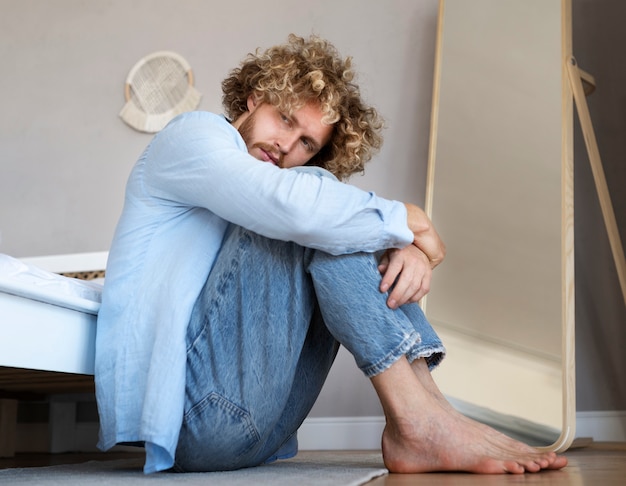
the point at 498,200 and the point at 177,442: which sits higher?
the point at 498,200

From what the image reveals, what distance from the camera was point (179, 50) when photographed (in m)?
3.37

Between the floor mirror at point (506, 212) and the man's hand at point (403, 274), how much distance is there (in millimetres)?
1107

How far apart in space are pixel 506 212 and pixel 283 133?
45.7 inches

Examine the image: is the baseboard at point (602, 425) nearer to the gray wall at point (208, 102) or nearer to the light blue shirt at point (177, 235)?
the gray wall at point (208, 102)

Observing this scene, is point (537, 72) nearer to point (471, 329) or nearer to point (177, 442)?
point (471, 329)

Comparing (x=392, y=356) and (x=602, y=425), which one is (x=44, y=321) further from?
(x=602, y=425)

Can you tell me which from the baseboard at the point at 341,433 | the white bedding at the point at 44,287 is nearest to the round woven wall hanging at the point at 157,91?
the baseboard at the point at 341,433

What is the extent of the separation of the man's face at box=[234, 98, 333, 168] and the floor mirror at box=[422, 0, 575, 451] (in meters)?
1.05

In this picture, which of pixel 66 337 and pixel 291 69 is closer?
pixel 66 337

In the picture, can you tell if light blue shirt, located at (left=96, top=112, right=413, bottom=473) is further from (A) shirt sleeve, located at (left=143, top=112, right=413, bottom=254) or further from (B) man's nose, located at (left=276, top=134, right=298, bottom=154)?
(B) man's nose, located at (left=276, top=134, right=298, bottom=154)

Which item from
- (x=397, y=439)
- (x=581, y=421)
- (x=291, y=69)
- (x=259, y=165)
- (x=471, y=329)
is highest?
(x=291, y=69)

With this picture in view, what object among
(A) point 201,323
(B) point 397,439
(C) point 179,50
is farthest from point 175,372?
(C) point 179,50

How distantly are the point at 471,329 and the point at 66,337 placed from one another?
146 centimetres

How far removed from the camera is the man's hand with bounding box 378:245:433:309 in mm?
1213
